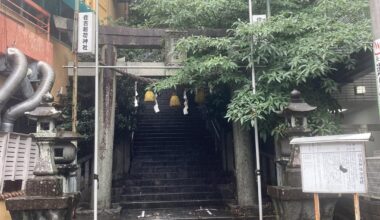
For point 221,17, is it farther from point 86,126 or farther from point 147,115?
point 147,115

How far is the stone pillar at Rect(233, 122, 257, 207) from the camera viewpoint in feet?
35.0

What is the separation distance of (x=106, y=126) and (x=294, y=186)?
18.4 ft

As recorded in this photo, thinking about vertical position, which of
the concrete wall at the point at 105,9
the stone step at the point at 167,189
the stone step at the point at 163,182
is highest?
the concrete wall at the point at 105,9

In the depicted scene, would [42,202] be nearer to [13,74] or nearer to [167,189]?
[13,74]

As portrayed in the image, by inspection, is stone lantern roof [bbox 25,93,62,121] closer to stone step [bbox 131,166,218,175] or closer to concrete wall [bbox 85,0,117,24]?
stone step [bbox 131,166,218,175]

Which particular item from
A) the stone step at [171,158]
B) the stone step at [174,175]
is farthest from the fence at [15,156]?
the stone step at [171,158]

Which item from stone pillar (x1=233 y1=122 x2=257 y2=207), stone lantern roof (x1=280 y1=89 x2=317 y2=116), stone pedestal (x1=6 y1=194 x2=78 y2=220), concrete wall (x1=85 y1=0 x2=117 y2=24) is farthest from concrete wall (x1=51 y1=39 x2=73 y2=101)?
stone lantern roof (x1=280 y1=89 x2=317 y2=116)

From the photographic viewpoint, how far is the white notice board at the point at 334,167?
525 centimetres

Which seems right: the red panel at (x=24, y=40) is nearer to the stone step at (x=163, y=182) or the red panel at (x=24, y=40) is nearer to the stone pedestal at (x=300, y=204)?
the stone step at (x=163, y=182)

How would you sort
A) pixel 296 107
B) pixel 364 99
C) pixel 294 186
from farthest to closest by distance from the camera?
pixel 364 99 < pixel 296 107 < pixel 294 186

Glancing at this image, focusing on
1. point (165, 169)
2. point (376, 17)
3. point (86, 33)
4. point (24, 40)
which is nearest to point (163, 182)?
point (165, 169)

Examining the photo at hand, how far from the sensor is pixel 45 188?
7012mm

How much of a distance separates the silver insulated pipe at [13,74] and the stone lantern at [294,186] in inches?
264

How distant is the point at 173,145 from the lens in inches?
656
